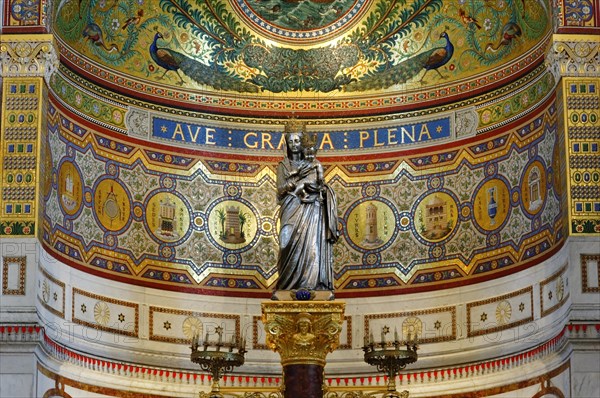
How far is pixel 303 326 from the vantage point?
20500mm

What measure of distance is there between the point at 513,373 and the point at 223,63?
19.6 ft

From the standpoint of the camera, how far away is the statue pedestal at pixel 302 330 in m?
20.5

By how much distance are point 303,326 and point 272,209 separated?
4132mm

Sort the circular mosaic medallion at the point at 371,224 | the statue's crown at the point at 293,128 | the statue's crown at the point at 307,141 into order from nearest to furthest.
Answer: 1. the statue's crown at the point at 307,141
2. the statue's crown at the point at 293,128
3. the circular mosaic medallion at the point at 371,224

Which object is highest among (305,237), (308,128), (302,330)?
(308,128)

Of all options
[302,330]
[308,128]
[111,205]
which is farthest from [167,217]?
[302,330]

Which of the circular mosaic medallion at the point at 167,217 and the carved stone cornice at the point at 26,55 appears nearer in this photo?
the carved stone cornice at the point at 26,55

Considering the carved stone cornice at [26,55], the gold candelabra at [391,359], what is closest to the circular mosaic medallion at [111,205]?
the carved stone cornice at [26,55]

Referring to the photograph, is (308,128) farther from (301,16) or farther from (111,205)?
→ (111,205)

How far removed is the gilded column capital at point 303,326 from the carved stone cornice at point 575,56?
13.7 feet

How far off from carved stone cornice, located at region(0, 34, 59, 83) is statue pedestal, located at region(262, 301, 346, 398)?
4164 millimetres

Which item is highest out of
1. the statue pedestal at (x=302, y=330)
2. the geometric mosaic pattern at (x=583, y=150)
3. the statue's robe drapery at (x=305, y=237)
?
the geometric mosaic pattern at (x=583, y=150)

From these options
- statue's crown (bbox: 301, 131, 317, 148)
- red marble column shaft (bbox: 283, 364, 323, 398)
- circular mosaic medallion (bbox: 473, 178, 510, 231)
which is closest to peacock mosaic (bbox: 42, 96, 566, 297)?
circular mosaic medallion (bbox: 473, 178, 510, 231)

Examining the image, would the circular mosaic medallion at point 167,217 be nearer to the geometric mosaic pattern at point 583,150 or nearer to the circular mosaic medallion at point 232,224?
the circular mosaic medallion at point 232,224
